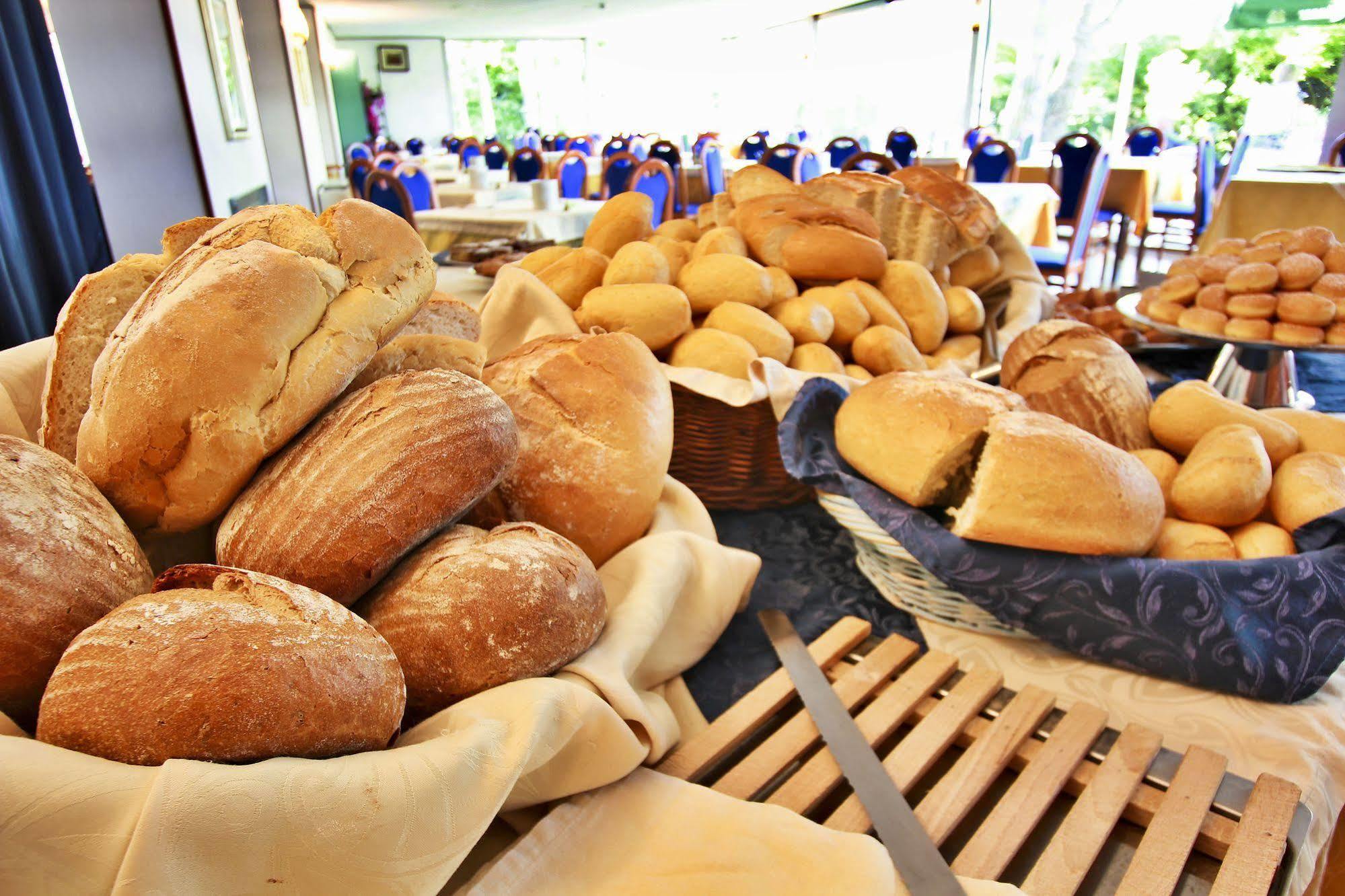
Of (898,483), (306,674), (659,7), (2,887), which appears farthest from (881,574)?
(659,7)

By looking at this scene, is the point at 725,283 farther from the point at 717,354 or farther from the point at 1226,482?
the point at 1226,482

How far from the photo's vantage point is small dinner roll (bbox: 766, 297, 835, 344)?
1.23 meters

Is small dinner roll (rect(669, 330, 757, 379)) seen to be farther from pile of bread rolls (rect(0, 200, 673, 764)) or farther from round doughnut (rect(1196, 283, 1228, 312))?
round doughnut (rect(1196, 283, 1228, 312))

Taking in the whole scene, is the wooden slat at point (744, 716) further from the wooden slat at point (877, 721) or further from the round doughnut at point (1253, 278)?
the round doughnut at point (1253, 278)

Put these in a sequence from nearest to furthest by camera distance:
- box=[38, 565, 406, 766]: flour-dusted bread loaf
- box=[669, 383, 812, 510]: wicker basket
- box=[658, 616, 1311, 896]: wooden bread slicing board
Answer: box=[38, 565, 406, 766]: flour-dusted bread loaf < box=[658, 616, 1311, 896]: wooden bread slicing board < box=[669, 383, 812, 510]: wicker basket

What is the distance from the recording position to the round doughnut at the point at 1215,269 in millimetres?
1575

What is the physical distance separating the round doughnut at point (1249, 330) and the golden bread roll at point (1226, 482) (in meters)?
0.78

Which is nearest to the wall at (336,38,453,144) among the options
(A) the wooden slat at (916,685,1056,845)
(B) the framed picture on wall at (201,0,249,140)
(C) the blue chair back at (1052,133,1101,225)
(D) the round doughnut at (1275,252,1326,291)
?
(B) the framed picture on wall at (201,0,249,140)

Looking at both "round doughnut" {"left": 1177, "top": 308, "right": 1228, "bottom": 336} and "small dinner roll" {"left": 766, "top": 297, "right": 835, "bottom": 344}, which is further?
"round doughnut" {"left": 1177, "top": 308, "right": 1228, "bottom": 336}

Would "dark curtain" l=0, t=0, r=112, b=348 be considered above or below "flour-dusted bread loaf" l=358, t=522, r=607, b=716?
above

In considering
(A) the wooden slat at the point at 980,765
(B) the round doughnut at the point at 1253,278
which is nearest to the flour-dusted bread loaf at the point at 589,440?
(A) the wooden slat at the point at 980,765

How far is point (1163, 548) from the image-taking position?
0.78 metres

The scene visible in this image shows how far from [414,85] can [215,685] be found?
1801 centimetres

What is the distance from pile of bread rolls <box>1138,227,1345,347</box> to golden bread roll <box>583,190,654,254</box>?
107 cm
